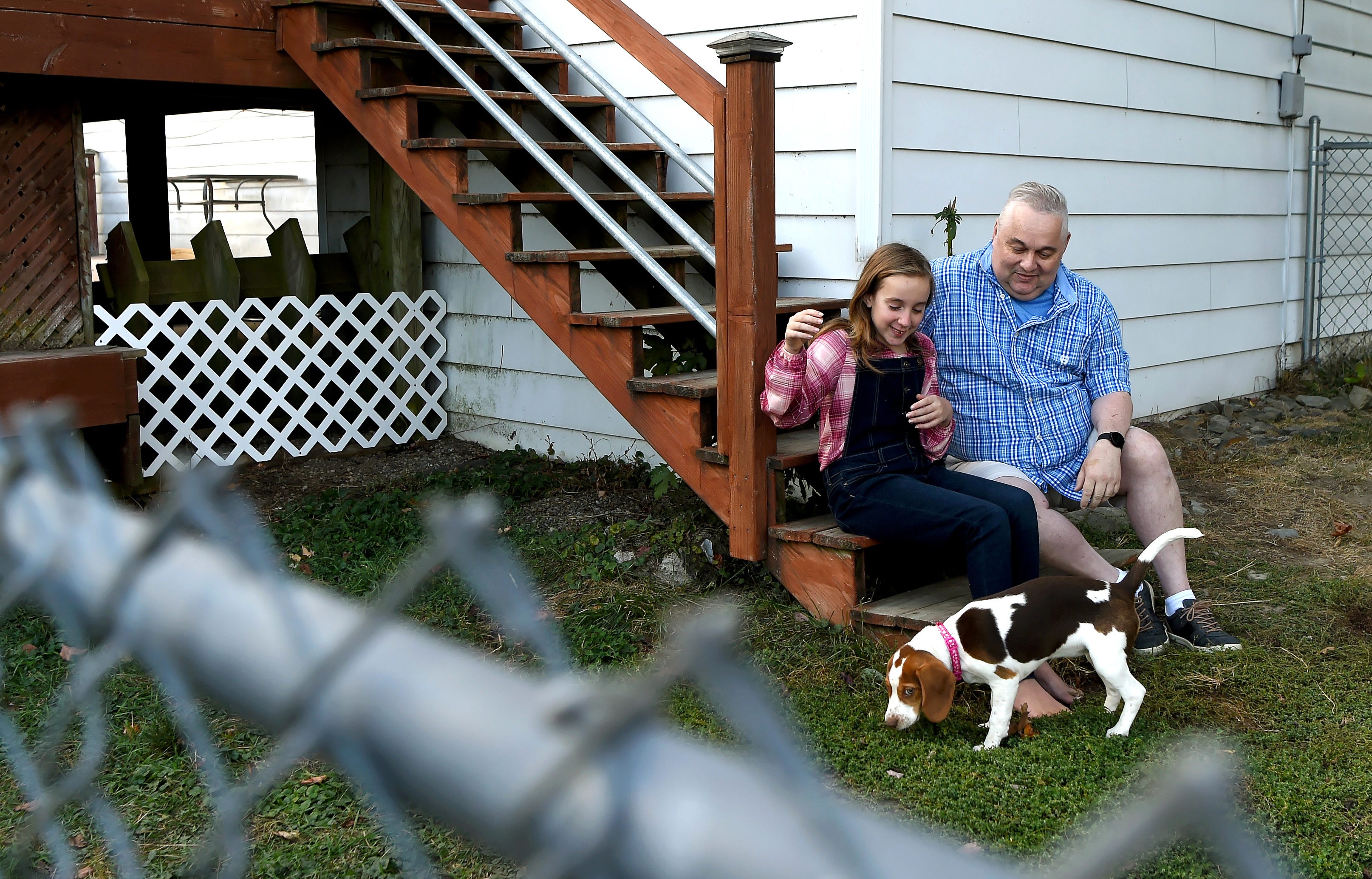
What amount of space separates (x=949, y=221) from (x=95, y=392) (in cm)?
359

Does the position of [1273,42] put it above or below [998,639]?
above

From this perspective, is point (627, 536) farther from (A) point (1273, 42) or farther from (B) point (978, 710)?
(A) point (1273, 42)

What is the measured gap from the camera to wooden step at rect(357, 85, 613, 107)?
4.59 m

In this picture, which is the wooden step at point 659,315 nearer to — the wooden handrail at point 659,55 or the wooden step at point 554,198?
the wooden step at point 554,198

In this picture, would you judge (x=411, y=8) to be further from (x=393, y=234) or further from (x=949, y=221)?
(x=949, y=221)

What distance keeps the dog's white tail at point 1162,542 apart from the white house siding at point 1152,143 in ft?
5.81

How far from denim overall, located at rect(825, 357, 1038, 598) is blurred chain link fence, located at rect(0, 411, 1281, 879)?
8.43 ft

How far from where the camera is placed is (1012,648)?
278 centimetres

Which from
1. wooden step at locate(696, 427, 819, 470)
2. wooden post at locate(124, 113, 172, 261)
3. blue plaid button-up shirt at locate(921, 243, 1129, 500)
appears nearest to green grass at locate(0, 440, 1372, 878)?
wooden step at locate(696, 427, 819, 470)

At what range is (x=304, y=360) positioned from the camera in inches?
232

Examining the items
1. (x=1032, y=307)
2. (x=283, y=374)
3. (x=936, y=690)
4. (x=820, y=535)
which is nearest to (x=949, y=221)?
(x=1032, y=307)

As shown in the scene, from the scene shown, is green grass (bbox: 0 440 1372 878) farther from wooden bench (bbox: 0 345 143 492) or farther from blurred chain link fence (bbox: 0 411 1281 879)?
blurred chain link fence (bbox: 0 411 1281 879)

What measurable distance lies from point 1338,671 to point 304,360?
4.67 m

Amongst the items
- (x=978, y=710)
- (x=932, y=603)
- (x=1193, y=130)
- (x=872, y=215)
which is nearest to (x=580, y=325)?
(x=872, y=215)
